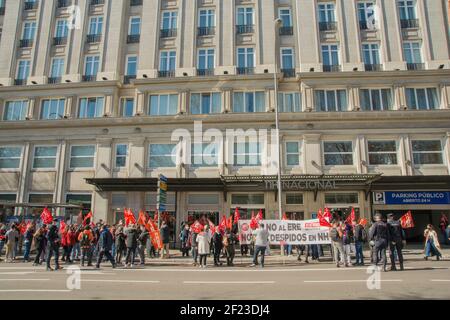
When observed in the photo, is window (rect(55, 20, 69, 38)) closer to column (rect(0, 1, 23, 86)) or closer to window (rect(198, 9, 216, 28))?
column (rect(0, 1, 23, 86))

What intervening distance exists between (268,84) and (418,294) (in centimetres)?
A: 1944

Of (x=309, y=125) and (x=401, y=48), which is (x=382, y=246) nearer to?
(x=309, y=125)

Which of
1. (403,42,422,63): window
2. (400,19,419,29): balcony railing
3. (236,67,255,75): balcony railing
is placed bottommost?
(236,67,255,75): balcony railing

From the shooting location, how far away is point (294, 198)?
23.9m

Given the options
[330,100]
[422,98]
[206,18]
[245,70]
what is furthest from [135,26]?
[422,98]

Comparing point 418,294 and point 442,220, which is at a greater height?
point 442,220

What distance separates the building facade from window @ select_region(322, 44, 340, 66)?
0.08m

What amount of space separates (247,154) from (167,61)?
1010cm

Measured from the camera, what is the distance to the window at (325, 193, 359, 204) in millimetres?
23500

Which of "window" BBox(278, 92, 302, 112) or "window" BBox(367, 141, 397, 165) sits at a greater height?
"window" BBox(278, 92, 302, 112)

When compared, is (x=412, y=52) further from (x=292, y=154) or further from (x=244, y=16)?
(x=244, y=16)

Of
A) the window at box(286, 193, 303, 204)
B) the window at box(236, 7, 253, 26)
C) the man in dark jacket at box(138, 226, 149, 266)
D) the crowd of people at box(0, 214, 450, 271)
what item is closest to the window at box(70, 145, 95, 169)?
the crowd of people at box(0, 214, 450, 271)

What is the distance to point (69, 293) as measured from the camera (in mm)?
8578
